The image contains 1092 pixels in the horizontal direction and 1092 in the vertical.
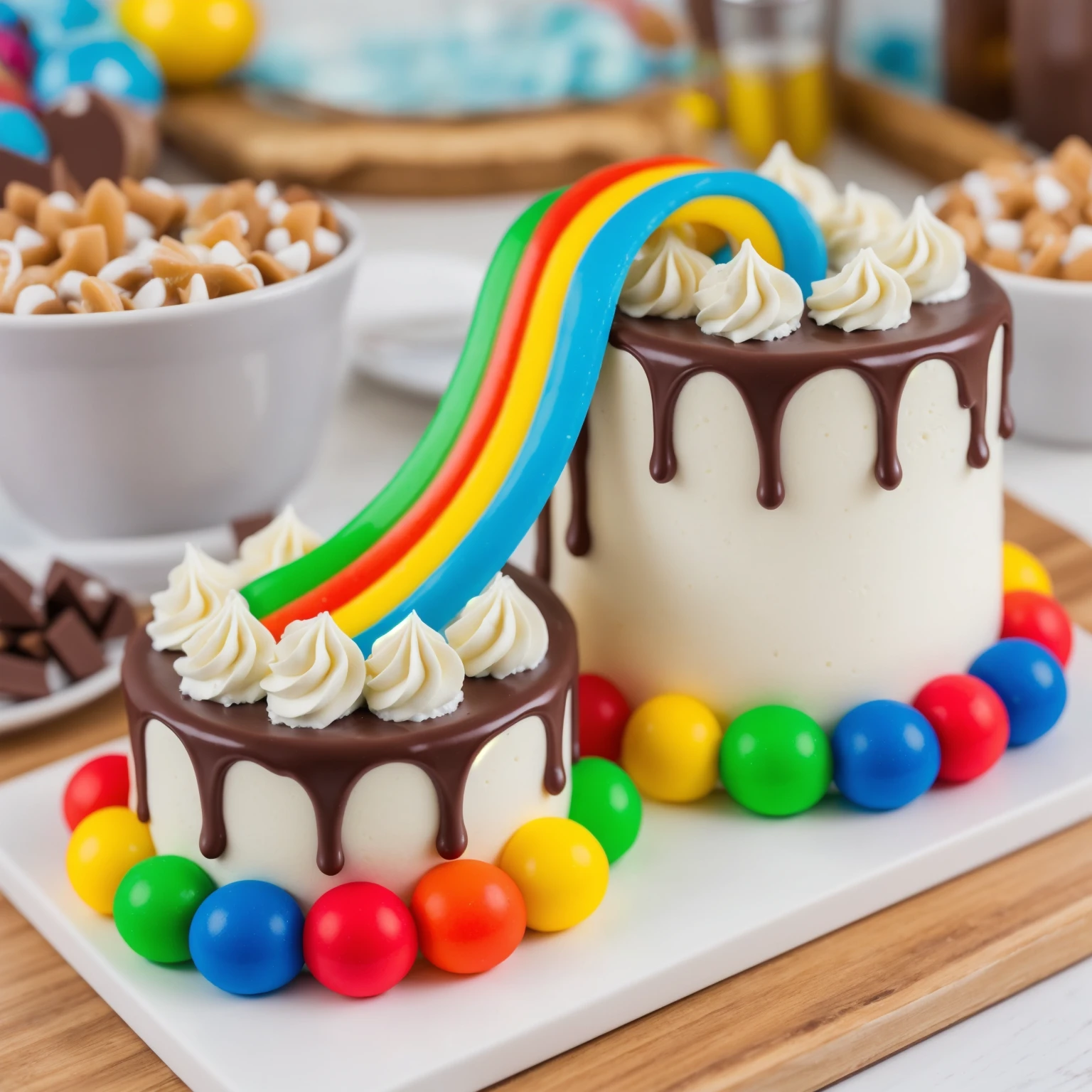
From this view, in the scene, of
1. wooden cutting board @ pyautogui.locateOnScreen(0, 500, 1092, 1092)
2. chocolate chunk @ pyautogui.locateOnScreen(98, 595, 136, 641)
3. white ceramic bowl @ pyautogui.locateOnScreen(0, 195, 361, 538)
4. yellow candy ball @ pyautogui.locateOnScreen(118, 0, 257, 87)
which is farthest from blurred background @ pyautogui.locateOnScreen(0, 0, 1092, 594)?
wooden cutting board @ pyautogui.locateOnScreen(0, 500, 1092, 1092)

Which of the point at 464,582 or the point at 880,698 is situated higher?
the point at 464,582

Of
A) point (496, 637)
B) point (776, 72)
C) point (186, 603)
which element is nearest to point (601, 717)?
point (496, 637)

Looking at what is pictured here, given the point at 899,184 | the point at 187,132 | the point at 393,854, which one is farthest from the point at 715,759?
the point at 187,132

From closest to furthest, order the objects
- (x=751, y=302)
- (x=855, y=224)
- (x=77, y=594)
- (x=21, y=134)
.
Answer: (x=751, y=302)
(x=855, y=224)
(x=77, y=594)
(x=21, y=134)

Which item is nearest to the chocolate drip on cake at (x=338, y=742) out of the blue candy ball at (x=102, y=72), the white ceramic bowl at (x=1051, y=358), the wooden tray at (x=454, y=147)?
the white ceramic bowl at (x=1051, y=358)

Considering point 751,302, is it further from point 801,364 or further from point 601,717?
point 601,717

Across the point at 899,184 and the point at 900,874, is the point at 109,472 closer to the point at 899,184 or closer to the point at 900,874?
the point at 900,874
